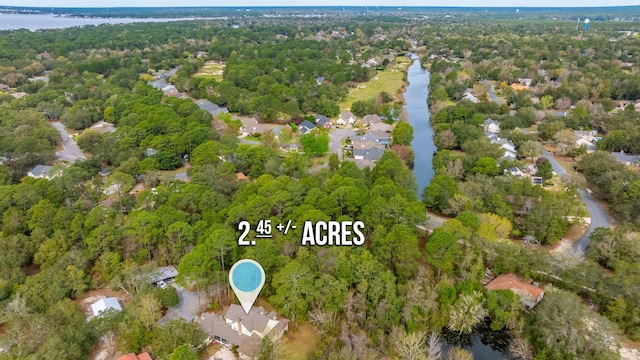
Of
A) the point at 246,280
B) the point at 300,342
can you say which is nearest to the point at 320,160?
the point at 246,280

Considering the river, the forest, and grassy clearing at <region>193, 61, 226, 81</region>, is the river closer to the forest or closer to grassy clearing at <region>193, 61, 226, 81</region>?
the forest

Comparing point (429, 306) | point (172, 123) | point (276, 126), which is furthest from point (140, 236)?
point (276, 126)

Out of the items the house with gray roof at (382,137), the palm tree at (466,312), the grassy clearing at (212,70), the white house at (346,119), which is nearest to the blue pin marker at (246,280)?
the palm tree at (466,312)

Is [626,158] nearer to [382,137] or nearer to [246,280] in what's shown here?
[382,137]

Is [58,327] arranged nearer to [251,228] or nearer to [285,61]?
[251,228]

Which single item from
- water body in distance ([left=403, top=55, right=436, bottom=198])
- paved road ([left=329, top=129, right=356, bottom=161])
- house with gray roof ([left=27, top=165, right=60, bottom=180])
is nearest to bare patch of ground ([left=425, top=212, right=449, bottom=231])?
water body in distance ([left=403, top=55, right=436, bottom=198])

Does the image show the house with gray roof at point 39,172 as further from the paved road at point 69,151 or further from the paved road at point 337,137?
the paved road at point 337,137

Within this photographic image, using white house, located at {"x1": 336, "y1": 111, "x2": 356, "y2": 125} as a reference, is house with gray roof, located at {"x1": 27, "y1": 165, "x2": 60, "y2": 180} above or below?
below
